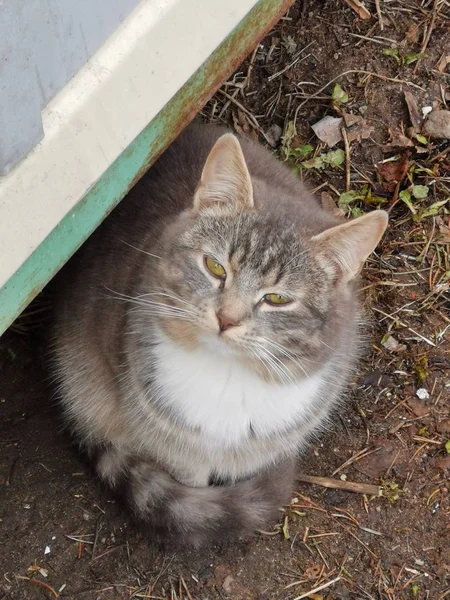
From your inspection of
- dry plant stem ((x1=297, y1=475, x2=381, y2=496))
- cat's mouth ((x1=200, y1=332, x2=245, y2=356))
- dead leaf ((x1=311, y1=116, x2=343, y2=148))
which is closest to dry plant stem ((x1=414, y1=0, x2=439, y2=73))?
dead leaf ((x1=311, y1=116, x2=343, y2=148))

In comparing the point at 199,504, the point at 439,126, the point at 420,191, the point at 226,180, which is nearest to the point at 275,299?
the point at 226,180

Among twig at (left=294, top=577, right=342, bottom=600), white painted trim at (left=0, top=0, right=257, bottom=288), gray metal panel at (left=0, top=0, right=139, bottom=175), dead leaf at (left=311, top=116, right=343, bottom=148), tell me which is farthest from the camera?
dead leaf at (left=311, top=116, right=343, bottom=148)

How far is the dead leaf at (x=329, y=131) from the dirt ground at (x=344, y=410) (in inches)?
1.4

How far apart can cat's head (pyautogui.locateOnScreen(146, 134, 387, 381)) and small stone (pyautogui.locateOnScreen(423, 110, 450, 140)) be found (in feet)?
4.91

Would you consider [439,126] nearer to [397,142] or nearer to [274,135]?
[397,142]

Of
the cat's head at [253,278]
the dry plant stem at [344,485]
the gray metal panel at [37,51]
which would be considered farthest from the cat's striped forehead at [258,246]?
the dry plant stem at [344,485]

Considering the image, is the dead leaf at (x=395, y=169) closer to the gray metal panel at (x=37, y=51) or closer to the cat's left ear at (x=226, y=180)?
the cat's left ear at (x=226, y=180)

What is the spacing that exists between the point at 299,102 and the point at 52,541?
210 centimetres

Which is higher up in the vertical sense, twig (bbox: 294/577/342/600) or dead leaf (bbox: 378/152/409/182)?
dead leaf (bbox: 378/152/409/182)

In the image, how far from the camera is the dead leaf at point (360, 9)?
3553mm

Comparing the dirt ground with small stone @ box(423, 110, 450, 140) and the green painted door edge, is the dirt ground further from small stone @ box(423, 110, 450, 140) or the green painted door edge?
the green painted door edge

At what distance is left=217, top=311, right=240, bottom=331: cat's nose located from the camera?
203 cm

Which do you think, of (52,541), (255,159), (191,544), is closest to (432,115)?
(255,159)

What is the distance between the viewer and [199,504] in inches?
97.2
